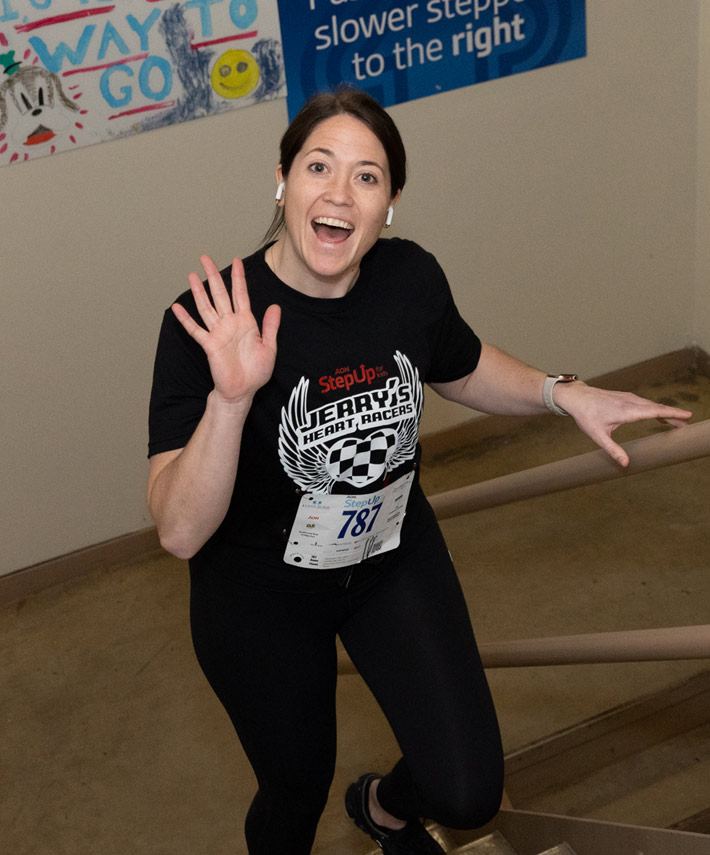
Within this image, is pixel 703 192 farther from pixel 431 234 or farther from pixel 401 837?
pixel 401 837

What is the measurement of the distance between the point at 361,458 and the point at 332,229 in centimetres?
38

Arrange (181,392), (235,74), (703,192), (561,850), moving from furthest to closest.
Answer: (703,192), (235,74), (561,850), (181,392)

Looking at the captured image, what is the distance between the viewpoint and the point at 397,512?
1.88 metres

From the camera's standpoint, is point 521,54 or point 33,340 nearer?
point 33,340

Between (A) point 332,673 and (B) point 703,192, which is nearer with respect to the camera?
(A) point 332,673

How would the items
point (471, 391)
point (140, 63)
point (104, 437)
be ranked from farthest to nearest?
point (104, 437) < point (140, 63) < point (471, 391)

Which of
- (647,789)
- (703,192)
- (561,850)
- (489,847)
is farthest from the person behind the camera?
(703,192)

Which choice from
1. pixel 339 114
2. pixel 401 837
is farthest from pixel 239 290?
pixel 401 837

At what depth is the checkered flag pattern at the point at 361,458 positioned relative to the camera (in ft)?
5.69

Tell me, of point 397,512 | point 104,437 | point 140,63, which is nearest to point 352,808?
point 397,512

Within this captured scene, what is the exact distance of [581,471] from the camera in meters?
1.79

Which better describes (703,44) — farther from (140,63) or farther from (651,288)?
(140,63)

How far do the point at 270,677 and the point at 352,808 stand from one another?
690mm

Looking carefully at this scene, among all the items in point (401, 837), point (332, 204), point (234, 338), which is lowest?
point (401, 837)
